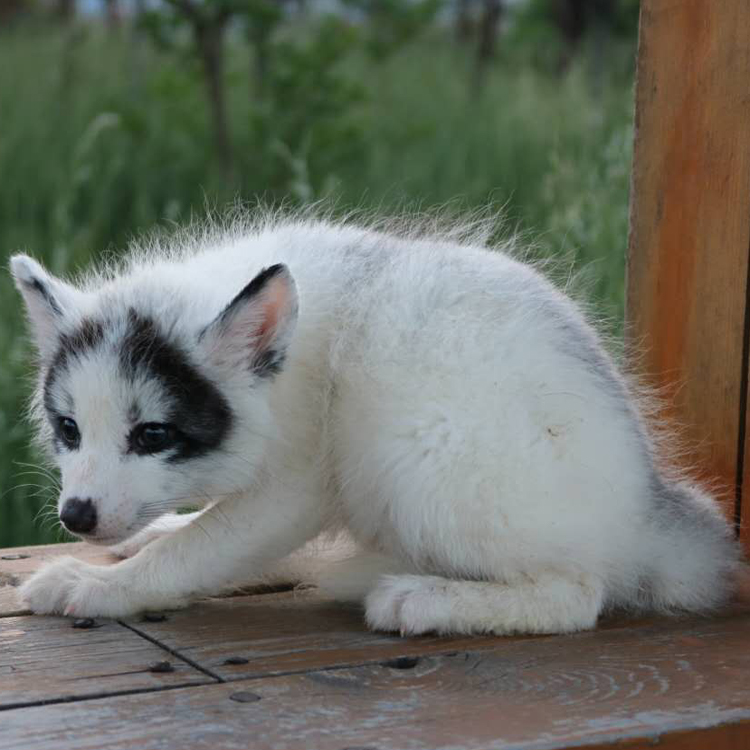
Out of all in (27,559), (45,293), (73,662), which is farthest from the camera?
(27,559)

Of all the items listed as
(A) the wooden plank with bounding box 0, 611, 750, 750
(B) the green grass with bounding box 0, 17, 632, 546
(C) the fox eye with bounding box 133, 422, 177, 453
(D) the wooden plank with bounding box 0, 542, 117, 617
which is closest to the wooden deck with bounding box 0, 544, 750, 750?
(A) the wooden plank with bounding box 0, 611, 750, 750

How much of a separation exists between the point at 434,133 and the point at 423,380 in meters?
6.37

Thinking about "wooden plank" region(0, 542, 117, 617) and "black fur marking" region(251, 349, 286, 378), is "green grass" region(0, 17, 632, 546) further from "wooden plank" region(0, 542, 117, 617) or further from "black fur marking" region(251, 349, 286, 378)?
"black fur marking" region(251, 349, 286, 378)

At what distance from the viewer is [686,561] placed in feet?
9.20

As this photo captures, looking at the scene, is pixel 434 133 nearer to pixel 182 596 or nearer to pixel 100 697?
pixel 182 596

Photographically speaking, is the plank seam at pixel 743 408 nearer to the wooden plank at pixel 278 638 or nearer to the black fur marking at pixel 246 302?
the wooden plank at pixel 278 638

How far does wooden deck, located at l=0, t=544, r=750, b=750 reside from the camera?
2.06m

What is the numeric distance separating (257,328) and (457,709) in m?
0.95

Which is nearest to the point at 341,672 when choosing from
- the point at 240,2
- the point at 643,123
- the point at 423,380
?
the point at 423,380

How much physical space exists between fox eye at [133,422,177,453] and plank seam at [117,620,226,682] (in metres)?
0.40

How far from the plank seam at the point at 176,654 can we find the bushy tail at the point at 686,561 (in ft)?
3.37

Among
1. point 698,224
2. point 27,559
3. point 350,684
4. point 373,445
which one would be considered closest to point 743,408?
point 698,224

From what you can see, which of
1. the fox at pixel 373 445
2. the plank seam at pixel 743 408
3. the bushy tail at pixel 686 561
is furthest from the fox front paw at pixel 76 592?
the plank seam at pixel 743 408

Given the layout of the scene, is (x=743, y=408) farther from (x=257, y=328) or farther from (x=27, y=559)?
(x=27, y=559)
